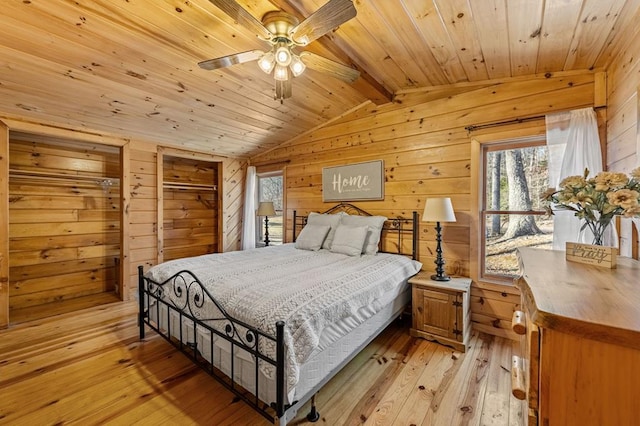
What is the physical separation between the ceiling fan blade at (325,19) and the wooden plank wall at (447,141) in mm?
1943

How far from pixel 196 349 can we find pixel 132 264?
7.89 ft

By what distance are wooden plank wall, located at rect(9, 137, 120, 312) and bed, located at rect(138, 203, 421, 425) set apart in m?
2.18

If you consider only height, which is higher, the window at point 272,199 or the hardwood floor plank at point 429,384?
the window at point 272,199

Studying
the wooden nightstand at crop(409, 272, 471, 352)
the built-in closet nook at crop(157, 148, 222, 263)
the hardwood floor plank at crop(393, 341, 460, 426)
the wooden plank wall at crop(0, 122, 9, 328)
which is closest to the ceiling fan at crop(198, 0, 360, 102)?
the wooden nightstand at crop(409, 272, 471, 352)

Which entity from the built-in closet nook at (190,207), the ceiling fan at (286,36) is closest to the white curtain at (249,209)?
the built-in closet nook at (190,207)

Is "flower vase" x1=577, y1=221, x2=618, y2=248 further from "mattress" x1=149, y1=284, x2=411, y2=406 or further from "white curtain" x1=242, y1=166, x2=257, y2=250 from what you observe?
"white curtain" x1=242, y1=166, x2=257, y2=250

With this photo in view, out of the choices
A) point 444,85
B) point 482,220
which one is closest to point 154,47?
point 444,85

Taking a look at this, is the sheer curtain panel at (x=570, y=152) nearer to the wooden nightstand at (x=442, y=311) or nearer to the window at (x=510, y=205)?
the window at (x=510, y=205)

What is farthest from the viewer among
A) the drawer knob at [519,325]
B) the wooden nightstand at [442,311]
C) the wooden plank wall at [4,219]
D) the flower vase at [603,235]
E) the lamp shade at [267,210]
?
the lamp shade at [267,210]

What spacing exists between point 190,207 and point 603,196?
5235 mm

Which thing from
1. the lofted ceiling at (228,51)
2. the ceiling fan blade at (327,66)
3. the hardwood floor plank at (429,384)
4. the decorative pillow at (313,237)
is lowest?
the hardwood floor plank at (429,384)

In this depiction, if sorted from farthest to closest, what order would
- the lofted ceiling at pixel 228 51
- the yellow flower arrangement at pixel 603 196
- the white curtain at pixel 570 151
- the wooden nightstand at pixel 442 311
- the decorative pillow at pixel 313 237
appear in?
the decorative pillow at pixel 313 237 < the wooden nightstand at pixel 442 311 < the white curtain at pixel 570 151 < the lofted ceiling at pixel 228 51 < the yellow flower arrangement at pixel 603 196

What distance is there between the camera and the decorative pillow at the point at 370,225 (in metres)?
3.12

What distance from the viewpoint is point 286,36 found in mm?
1786
